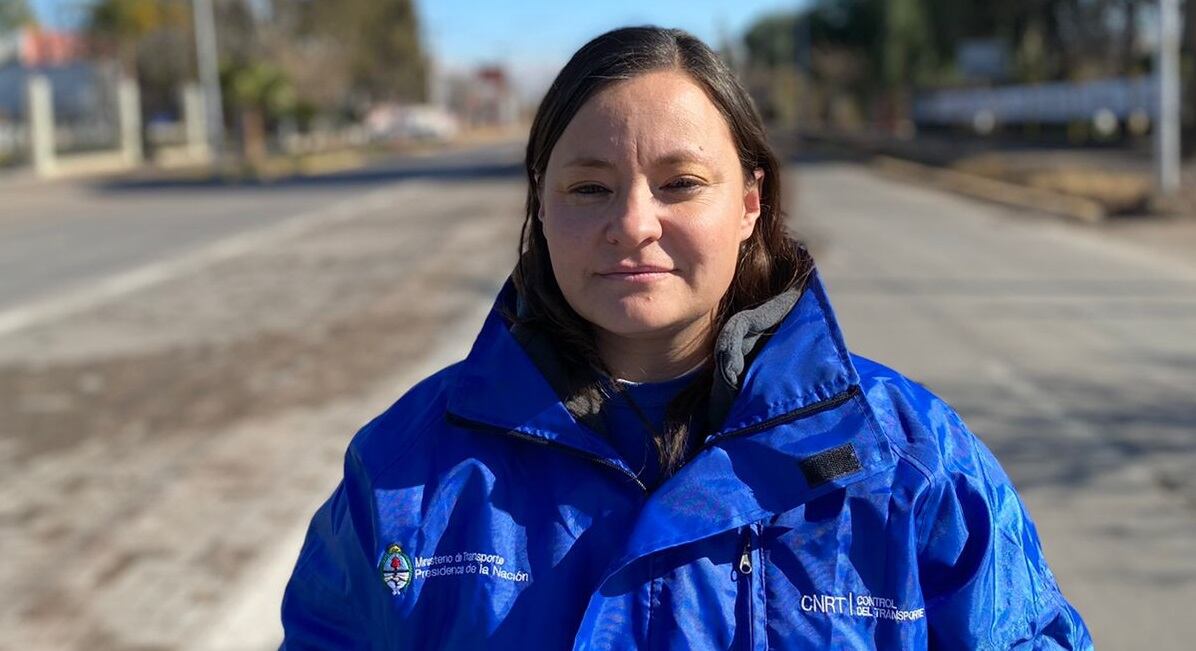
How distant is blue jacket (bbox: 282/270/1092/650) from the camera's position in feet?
5.45

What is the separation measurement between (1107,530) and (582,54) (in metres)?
4.42

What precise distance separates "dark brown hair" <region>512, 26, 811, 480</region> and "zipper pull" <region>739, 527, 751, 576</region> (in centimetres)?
16

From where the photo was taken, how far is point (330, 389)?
8.95 metres

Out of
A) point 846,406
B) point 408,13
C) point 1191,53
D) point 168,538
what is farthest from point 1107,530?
point 408,13

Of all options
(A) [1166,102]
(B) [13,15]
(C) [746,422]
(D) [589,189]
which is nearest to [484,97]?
(B) [13,15]

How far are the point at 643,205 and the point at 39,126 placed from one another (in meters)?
46.2

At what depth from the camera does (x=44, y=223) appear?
81.7ft

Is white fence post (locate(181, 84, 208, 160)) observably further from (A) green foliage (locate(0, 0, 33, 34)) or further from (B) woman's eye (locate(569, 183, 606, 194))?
(B) woman's eye (locate(569, 183, 606, 194))

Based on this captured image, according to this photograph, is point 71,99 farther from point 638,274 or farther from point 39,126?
point 638,274

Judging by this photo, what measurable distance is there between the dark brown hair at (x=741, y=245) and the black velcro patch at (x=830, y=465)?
19 cm

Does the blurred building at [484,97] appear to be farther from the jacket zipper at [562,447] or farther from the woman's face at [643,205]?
the jacket zipper at [562,447]

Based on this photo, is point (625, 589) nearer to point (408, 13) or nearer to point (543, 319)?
point (543, 319)

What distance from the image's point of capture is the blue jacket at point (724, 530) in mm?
1660

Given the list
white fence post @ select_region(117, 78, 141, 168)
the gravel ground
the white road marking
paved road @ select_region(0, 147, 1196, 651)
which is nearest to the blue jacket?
paved road @ select_region(0, 147, 1196, 651)
